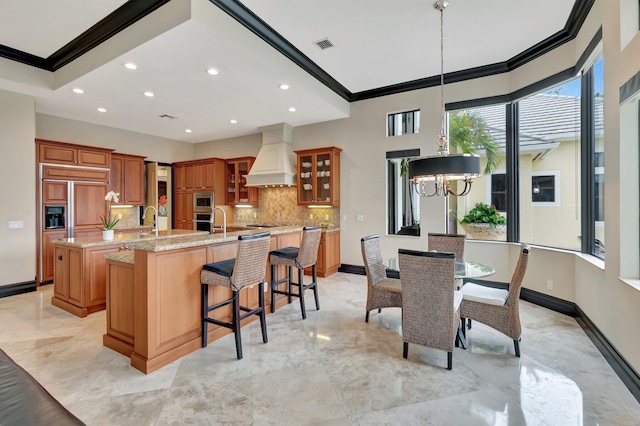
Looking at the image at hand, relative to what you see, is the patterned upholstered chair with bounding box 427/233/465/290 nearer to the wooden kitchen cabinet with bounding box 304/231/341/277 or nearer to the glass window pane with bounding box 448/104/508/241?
the glass window pane with bounding box 448/104/508/241

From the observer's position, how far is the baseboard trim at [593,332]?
7.34 ft

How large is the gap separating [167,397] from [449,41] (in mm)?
4899

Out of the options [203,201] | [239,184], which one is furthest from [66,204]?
[239,184]

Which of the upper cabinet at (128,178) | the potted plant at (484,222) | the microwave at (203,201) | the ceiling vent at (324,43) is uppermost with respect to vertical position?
the ceiling vent at (324,43)

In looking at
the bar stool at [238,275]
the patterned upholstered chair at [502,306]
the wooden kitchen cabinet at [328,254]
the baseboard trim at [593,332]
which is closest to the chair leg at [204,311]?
the bar stool at [238,275]

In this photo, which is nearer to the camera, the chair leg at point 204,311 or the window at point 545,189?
the chair leg at point 204,311

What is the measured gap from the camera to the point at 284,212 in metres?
6.75

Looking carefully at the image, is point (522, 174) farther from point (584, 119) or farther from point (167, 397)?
point (167, 397)

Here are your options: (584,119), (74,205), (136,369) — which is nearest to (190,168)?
(74,205)

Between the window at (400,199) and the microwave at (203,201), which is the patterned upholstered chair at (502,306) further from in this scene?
the microwave at (203,201)

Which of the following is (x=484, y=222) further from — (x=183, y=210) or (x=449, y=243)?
(x=183, y=210)

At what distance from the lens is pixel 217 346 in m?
2.93

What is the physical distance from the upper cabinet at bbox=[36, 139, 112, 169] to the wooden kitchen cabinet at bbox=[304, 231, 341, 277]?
442 cm

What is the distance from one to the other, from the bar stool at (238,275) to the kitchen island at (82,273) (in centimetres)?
92
